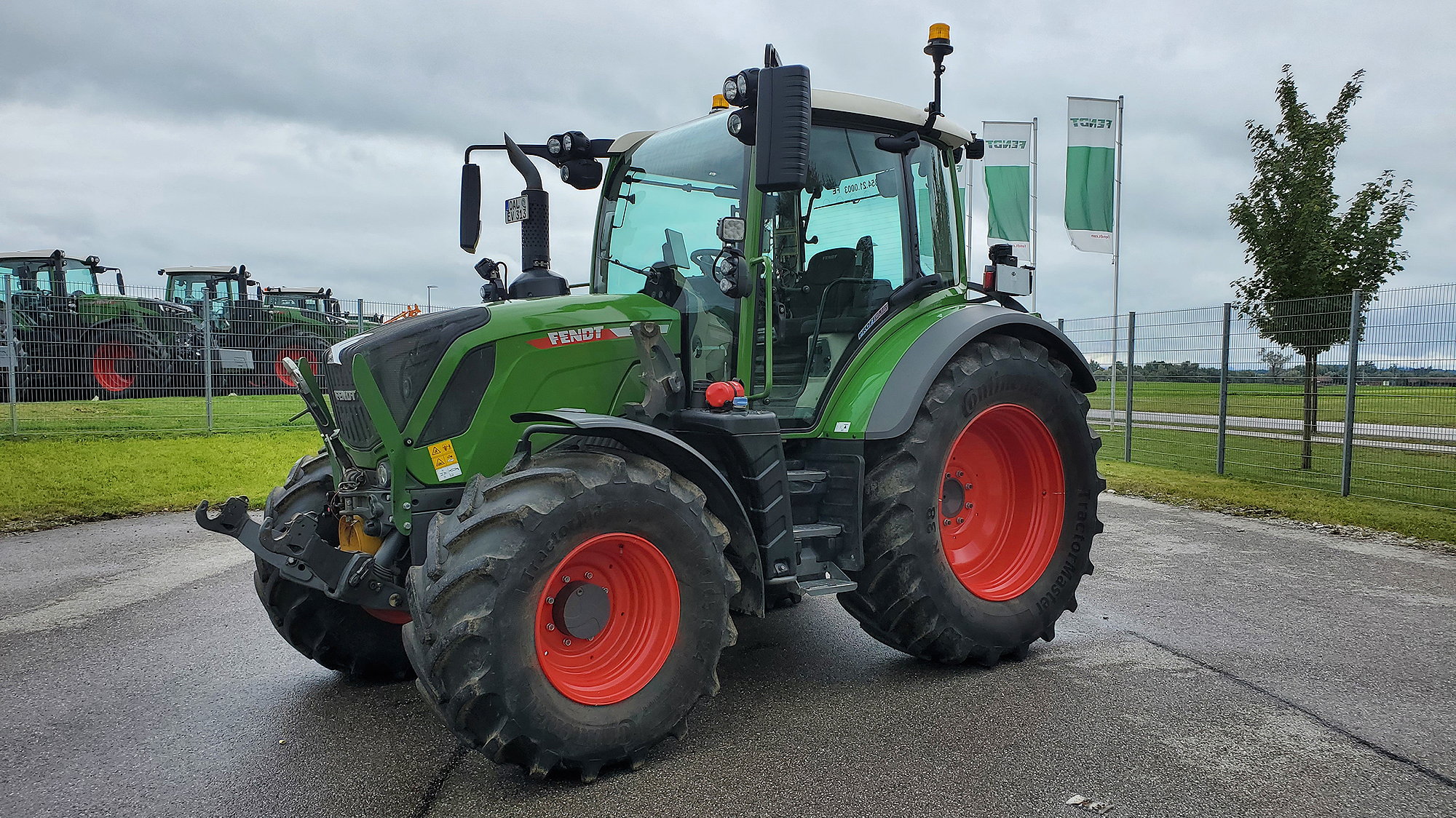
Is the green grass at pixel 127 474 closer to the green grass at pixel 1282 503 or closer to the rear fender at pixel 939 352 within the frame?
the rear fender at pixel 939 352

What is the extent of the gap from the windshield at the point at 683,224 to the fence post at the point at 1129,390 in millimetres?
9424

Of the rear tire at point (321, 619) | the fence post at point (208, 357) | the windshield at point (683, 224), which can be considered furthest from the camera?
the fence post at point (208, 357)

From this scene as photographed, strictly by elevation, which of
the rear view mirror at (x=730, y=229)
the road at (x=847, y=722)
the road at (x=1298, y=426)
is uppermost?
the rear view mirror at (x=730, y=229)

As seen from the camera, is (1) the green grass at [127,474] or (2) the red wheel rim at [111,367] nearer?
(1) the green grass at [127,474]

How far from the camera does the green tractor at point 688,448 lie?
290cm

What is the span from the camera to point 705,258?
13.3 ft

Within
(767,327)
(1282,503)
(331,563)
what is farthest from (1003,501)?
(1282,503)

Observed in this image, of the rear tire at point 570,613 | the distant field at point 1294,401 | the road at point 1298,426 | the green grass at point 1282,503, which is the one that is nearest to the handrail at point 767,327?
the rear tire at point 570,613

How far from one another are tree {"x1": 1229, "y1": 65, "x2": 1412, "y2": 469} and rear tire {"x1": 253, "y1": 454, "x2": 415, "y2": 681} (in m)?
9.22


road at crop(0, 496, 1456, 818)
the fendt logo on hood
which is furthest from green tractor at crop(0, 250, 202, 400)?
the fendt logo on hood

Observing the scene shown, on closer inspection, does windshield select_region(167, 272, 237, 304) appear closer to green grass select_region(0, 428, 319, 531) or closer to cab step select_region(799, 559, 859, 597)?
green grass select_region(0, 428, 319, 531)

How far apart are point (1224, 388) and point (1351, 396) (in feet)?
5.68

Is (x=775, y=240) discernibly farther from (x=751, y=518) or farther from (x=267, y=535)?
(x=267, y=535)

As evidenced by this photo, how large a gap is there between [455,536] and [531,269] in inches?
68.9
